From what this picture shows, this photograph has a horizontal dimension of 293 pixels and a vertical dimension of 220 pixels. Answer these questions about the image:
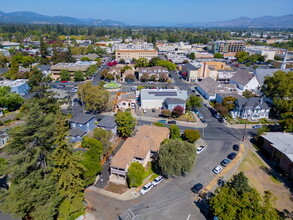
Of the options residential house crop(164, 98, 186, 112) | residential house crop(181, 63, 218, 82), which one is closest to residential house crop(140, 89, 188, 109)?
residential house crop(164, 98, 186, 112)

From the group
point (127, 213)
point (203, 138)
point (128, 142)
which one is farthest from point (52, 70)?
point (127, 213)

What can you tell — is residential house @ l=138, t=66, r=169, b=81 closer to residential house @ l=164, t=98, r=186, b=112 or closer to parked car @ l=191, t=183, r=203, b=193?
residential house @ l=164, t=98, r=186, b=112

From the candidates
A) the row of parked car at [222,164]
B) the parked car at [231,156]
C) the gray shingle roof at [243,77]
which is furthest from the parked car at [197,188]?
the gray shingle roof at [243,77]

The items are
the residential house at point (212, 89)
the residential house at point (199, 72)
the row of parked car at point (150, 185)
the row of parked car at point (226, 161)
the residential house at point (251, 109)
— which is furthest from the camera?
the residential house at point (199, 72)

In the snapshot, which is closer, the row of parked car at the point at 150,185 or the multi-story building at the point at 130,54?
the row of parked car at the point at 150,185

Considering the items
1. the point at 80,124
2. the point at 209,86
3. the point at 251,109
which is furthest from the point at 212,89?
the point at 80,124

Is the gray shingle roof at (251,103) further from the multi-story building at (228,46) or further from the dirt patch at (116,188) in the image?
the multi-story building at (228,46)

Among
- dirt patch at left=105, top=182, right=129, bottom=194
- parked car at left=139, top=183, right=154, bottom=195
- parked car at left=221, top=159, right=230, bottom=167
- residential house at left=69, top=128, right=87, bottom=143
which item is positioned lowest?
dirt patch at left=105, top=182, right=129, bottom=194
